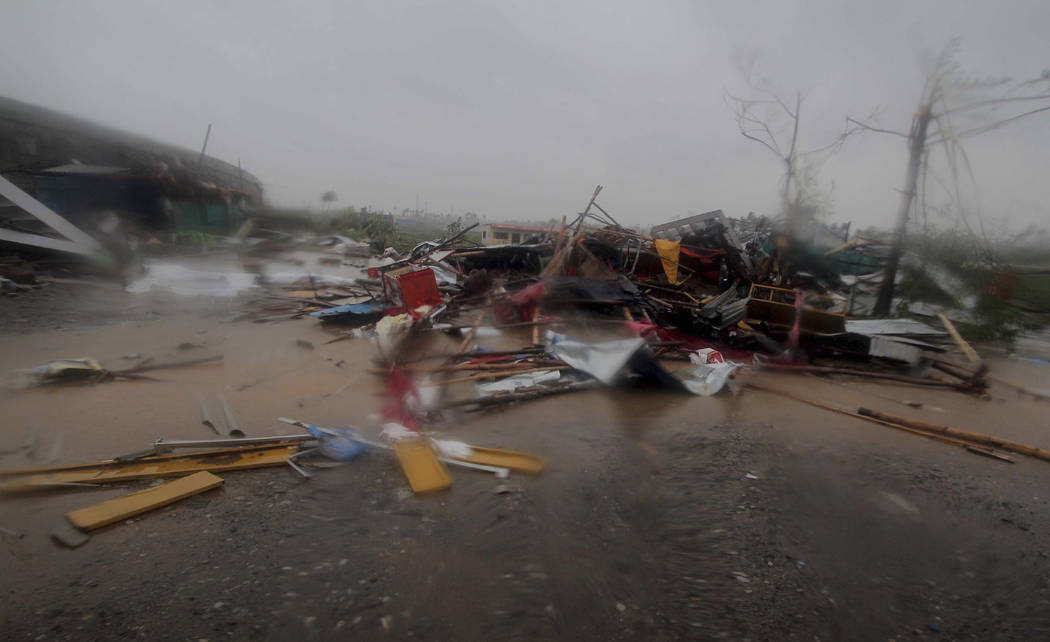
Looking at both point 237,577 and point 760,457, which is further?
point 760,457

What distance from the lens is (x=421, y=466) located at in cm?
296

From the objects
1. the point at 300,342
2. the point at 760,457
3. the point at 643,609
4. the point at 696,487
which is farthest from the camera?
the point at 300,342

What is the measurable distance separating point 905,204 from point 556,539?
403 inches

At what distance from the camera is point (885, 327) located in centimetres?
691

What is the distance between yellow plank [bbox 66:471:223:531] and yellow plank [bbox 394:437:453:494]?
1050 millimetres

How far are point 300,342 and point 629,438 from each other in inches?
187

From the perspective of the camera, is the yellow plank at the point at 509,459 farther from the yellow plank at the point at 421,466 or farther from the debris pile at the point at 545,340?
the yellow plank at the point at 421,466

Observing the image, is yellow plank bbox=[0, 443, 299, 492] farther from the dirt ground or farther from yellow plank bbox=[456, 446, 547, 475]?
yellow plank bbox=[456, 446, 547, 475]

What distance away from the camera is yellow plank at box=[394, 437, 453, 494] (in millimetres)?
2773

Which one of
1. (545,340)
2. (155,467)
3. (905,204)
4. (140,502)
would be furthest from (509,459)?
(905,204)

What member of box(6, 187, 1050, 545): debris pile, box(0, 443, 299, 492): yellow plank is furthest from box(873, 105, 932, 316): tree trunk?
box(0, 443, 299, 492): yellow plank

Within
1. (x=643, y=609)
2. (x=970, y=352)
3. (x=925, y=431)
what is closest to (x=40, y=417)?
(x=643, y=609)

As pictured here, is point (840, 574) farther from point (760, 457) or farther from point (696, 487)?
point (760, 457)

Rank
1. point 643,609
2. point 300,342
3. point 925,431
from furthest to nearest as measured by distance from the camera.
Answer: point 300,342
point 925,431
point 643,609
